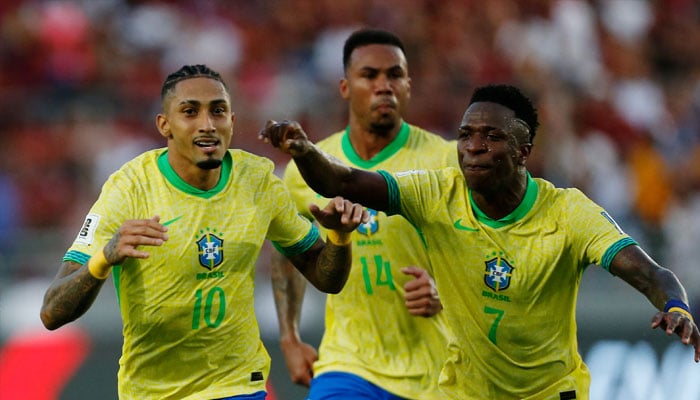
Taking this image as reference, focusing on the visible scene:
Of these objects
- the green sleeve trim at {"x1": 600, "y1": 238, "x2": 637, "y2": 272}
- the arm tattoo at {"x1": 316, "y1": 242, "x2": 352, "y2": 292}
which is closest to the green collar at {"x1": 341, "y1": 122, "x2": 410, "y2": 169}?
the arm tattoo at {"x1": 316, "y1": 242, "x2": 352, "y2": 292}

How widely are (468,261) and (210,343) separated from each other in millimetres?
1428

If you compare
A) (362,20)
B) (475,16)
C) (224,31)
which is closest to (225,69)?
(224,31)

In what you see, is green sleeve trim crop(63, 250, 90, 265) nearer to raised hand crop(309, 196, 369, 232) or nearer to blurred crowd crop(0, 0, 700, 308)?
raised hand crop(309, 196, 369, 232)

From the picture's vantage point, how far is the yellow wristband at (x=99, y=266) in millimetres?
6250

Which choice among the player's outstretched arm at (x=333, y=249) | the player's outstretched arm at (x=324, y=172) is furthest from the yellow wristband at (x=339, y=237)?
the player's outstretched arm at (x=324, y=172)


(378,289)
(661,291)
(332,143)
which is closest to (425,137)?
(332,143)

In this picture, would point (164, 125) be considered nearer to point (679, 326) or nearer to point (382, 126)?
point (382, 126)

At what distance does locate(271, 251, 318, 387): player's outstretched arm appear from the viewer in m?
8.26

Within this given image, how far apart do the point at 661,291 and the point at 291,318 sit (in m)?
2.87

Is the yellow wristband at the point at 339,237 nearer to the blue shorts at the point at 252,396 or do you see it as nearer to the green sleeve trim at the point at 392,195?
the green sleeve trim at the point at 392,195

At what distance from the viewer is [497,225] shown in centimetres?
675

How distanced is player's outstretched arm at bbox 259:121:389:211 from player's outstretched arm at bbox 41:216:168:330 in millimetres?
700

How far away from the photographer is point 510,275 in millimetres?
6703

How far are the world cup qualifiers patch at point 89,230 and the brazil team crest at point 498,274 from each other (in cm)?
202
